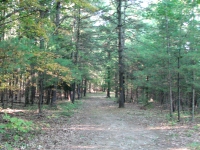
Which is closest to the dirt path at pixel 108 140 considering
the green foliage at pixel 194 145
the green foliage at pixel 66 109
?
the green foliage at pixel 194 145

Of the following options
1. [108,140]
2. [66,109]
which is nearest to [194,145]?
[108,140]

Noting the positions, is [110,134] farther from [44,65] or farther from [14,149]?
[44,65]

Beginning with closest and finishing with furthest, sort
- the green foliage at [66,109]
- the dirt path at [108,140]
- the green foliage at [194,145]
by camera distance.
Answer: the green foliage at [194,145] → the dirt path at [108,140] → the green foliage at [66,109]

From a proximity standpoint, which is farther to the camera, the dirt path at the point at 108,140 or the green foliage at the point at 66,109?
the green foliage at the point at 66,109

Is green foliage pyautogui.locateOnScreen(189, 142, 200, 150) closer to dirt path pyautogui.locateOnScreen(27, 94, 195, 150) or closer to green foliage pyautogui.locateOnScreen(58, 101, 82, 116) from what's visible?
dirt path pyautogui.locateOnScreen(27, 94, 195, 150)

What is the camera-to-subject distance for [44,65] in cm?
936

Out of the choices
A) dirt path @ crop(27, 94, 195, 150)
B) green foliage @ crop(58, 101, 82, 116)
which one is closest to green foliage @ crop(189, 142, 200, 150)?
dirt path @ crop(27, 94, 195, 150)

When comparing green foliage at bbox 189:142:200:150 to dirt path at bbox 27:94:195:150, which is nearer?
A: green foliage at bbox 189:142:200:150

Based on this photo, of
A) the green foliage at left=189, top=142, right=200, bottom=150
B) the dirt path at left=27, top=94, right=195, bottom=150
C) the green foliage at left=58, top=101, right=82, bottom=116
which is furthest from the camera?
the green foliage at left=58, top=101, right=82, bottom=116

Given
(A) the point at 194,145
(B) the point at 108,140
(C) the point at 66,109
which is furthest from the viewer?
(C) the point at 66,109

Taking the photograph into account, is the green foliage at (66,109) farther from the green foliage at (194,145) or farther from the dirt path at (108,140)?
the green foliage at (194,145)

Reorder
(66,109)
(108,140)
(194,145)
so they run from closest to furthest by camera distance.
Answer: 1. (194,145)
2. (108,140)
3. (66,109)

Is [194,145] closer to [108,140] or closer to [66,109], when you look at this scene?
[108,140]

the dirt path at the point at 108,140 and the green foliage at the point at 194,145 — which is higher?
the green foliage at the point at 194,145
